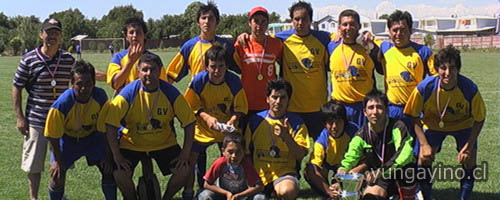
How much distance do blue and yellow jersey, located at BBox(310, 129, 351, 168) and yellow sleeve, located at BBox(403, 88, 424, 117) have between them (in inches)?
25.9

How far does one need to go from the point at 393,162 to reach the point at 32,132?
3.55 metres

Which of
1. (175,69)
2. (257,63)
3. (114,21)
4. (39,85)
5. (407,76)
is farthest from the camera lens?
(114,21)

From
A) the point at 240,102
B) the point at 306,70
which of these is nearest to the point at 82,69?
the point at 240,102

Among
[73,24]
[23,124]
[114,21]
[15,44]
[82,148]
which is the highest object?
[114,21]

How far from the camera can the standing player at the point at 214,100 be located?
558 centimetres

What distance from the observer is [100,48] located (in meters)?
63.6

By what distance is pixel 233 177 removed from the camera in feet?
17.0

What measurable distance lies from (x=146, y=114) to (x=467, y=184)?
3.29m

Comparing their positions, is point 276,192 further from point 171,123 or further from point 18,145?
point 18,145

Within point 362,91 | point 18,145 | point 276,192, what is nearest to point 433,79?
point 362,91

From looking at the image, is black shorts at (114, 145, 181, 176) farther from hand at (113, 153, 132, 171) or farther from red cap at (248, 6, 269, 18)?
red cap at (248, 6, 269, 18)

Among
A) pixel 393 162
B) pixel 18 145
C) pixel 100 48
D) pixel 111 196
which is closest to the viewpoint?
pixel 393 162

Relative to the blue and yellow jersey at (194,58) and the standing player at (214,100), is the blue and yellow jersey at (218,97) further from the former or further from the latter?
the blue and yellow jersey at (194,58)

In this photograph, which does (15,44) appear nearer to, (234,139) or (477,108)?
(234,139)
